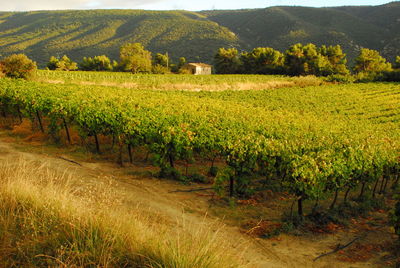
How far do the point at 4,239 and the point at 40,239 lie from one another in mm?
594

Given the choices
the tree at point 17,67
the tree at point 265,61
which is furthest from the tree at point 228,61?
the tree at point 17,67

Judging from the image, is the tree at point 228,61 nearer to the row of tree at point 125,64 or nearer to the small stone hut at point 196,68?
the small stone hut at point 196,68

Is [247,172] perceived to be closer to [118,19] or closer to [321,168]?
[321,168]

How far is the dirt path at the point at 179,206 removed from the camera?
6816 mm

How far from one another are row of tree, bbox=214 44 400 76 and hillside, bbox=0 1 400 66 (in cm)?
2634

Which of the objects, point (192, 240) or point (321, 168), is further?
point (321, 168)

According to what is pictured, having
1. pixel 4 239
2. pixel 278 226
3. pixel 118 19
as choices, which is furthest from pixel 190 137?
pixel 118 19

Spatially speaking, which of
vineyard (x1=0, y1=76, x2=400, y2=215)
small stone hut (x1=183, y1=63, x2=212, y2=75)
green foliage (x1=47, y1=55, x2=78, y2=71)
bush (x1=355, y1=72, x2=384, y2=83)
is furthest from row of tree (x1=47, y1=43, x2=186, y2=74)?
vineyard (x1=0, y1=76, x2=400, y2=215)

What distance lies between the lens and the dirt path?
6816 millimetres

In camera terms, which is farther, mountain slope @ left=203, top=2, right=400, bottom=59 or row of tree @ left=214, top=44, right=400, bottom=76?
mountain slope @ left=203, top=2, right=400, bottom=59

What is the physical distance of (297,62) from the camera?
69000 millimetres

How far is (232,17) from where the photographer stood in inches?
6348

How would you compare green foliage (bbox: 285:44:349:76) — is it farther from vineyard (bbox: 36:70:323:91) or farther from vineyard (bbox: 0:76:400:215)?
vineyard (bbox: 0:76:400:215)

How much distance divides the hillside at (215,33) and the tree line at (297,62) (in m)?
26.2
